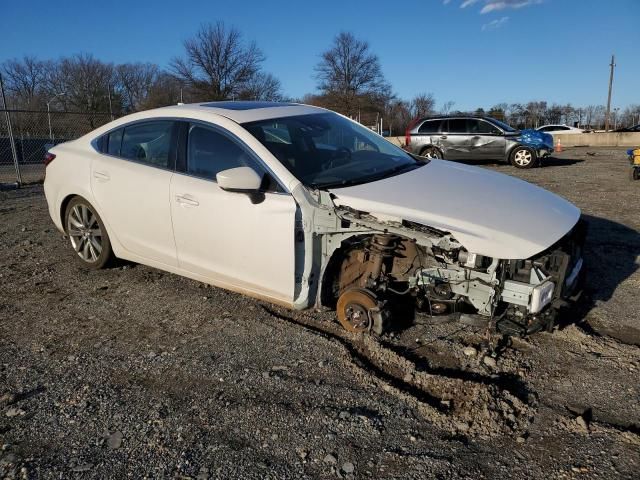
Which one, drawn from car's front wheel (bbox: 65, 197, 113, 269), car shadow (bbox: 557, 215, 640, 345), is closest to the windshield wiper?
car shadow (bbox: 557, 215, 640, 345)

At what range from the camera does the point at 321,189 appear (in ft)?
11.5

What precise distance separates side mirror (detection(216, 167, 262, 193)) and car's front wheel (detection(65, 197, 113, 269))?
74.9 inches

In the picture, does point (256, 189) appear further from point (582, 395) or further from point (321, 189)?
point (582, 395)

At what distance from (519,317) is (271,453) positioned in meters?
1.75

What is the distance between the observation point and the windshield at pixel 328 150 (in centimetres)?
370

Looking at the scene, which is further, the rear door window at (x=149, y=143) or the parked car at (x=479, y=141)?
the parked car at (x=479, y=141)

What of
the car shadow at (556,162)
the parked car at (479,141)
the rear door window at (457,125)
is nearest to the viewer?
the parked car at (479,141)

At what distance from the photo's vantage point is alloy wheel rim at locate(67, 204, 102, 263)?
4.89 metres

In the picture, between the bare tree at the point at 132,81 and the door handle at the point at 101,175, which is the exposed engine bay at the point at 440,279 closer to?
the door handle at the point at 101,175

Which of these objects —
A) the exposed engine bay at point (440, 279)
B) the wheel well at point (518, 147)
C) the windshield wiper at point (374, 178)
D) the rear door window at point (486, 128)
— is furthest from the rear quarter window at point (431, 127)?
the exposed engine bay at point (440, 279)

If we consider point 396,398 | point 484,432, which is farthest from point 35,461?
point 484,432

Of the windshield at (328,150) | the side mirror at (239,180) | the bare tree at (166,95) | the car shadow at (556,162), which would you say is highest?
the bare tree at (166,95)

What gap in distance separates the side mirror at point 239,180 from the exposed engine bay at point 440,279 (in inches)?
25.1

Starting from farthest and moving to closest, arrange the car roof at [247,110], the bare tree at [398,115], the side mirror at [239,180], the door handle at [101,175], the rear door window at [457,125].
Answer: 1. the bare tree at [398,115]
2. the rear door window at [457,125]
3. the door handle at [101,175]
4. the car roof at [247,110]
5. the side mirror at [239,180]
